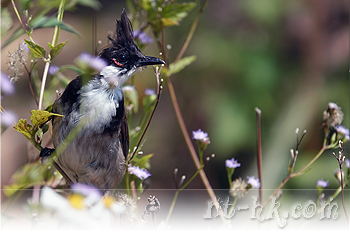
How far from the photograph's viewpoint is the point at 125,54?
1080 mm

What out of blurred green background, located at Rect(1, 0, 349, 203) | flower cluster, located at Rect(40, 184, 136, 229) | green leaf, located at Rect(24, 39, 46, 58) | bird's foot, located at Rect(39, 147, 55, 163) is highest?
green leaf, located at Rect(24, 39, 46, 58)

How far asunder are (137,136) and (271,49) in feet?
5.11

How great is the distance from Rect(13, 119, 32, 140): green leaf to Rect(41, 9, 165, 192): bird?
0.66ft

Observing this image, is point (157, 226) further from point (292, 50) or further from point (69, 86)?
point (292, 50)

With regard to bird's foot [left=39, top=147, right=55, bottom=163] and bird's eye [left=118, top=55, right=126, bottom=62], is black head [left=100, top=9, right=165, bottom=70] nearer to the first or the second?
bird's eye [left=118, top=55, right=126, bottom=62]

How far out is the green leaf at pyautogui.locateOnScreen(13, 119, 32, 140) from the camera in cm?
83

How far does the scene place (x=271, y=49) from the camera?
2.55 meters

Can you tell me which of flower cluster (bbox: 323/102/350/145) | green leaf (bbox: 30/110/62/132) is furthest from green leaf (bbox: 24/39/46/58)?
flower cluster (bbox: 323/102/350/145)

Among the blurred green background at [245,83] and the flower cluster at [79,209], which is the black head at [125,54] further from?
the blurred green background at [245,83]

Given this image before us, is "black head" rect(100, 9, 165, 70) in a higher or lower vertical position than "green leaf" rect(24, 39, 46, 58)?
lower

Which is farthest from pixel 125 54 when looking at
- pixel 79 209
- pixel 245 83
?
pixel 245 83

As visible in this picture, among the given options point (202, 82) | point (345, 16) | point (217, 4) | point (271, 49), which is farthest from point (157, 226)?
point (345, 16)

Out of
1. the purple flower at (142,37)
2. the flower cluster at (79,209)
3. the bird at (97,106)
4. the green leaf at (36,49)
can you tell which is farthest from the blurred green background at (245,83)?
the flower cluster at (79,209)

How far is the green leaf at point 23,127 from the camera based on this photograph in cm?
83
